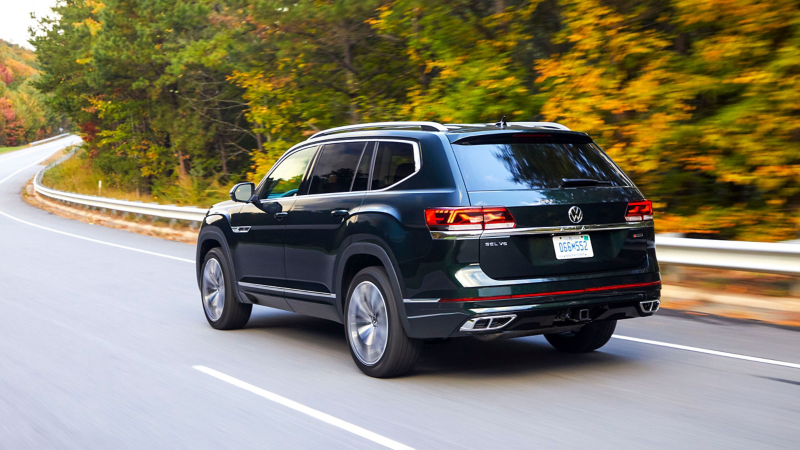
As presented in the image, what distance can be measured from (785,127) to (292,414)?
8.48 meters

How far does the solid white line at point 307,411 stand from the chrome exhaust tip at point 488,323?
1.02 meters

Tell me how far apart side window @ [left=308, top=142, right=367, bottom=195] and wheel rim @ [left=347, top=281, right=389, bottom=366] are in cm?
90

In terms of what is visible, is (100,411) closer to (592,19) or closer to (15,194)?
(592,19)

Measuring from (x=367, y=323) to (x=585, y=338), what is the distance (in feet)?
6.03

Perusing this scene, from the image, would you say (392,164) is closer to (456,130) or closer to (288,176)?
(456,130)

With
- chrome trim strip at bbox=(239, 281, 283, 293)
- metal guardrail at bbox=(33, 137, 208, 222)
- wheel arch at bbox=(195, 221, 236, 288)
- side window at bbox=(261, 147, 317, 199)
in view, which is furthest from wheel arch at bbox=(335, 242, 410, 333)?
metal guardrail at bbox=(33, 137, 208, 222)

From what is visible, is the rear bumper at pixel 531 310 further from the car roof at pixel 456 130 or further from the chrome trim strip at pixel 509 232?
the car roof at pixel 456 130

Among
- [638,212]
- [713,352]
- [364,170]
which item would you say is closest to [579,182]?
[638,212]

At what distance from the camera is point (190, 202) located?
1064 inches

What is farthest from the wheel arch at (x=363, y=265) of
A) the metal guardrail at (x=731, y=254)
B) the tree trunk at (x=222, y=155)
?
the tree trunk at (x=222, y=155)

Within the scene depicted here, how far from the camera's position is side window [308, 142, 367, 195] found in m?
6.72

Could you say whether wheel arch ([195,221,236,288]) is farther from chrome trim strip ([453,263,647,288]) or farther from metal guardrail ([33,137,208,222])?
metal guardrail ([33,137,208,222])

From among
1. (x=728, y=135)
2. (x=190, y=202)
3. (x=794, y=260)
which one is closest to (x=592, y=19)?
(x=728, y=135)

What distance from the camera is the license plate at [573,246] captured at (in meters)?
5.64
